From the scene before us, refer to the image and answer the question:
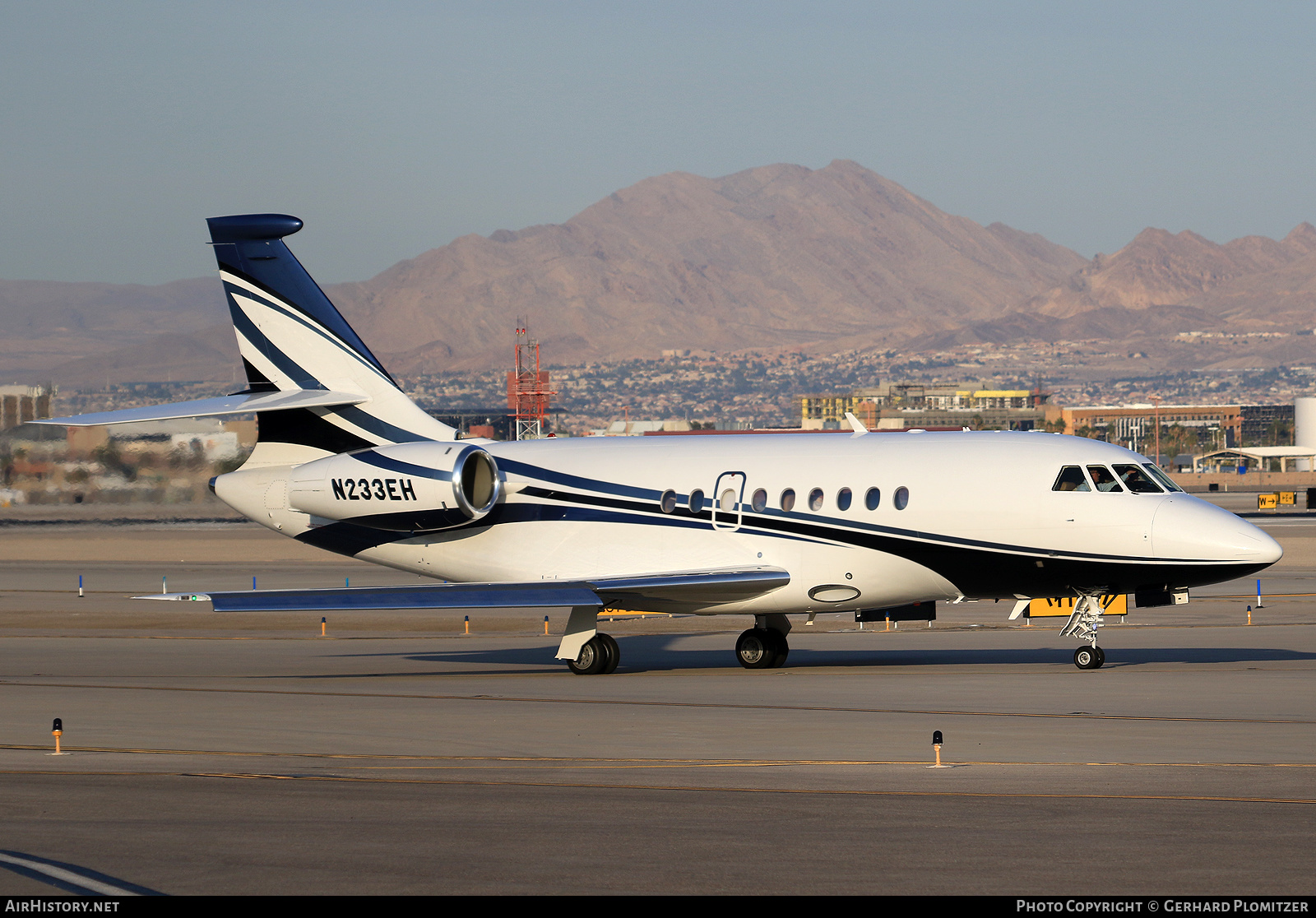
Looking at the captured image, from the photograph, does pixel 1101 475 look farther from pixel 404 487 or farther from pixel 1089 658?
pixel 404 487

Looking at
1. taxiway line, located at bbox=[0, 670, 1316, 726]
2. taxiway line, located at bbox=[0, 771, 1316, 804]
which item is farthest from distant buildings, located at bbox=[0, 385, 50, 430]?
taxiway line, located at bbox=[0, 771, 1316, 804]

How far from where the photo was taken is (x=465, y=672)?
92.5ft

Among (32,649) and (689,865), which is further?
(32,649)

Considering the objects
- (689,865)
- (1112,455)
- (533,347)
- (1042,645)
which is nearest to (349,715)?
(689,865)

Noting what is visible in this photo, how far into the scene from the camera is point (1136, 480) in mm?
25547

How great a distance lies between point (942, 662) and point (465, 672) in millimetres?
8572

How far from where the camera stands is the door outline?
27.2 m

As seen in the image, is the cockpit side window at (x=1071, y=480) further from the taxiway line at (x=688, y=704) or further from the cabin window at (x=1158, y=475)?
the taxiway line at (x=688, y=704)

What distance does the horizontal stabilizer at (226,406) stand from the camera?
26.6m

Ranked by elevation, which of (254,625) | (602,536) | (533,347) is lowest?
(254,625)

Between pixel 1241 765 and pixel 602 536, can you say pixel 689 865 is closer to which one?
pixel 1241 765

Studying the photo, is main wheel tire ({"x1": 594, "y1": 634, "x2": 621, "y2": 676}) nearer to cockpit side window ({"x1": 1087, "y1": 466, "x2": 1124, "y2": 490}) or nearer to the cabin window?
cockpit side window ({"x1": 1087, "y1": 466, "x2": 1124, "y2": 490})

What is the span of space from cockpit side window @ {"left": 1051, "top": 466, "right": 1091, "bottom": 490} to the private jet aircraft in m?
0.04

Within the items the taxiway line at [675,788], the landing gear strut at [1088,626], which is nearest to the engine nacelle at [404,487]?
the landing gear strut at [1088,626]
